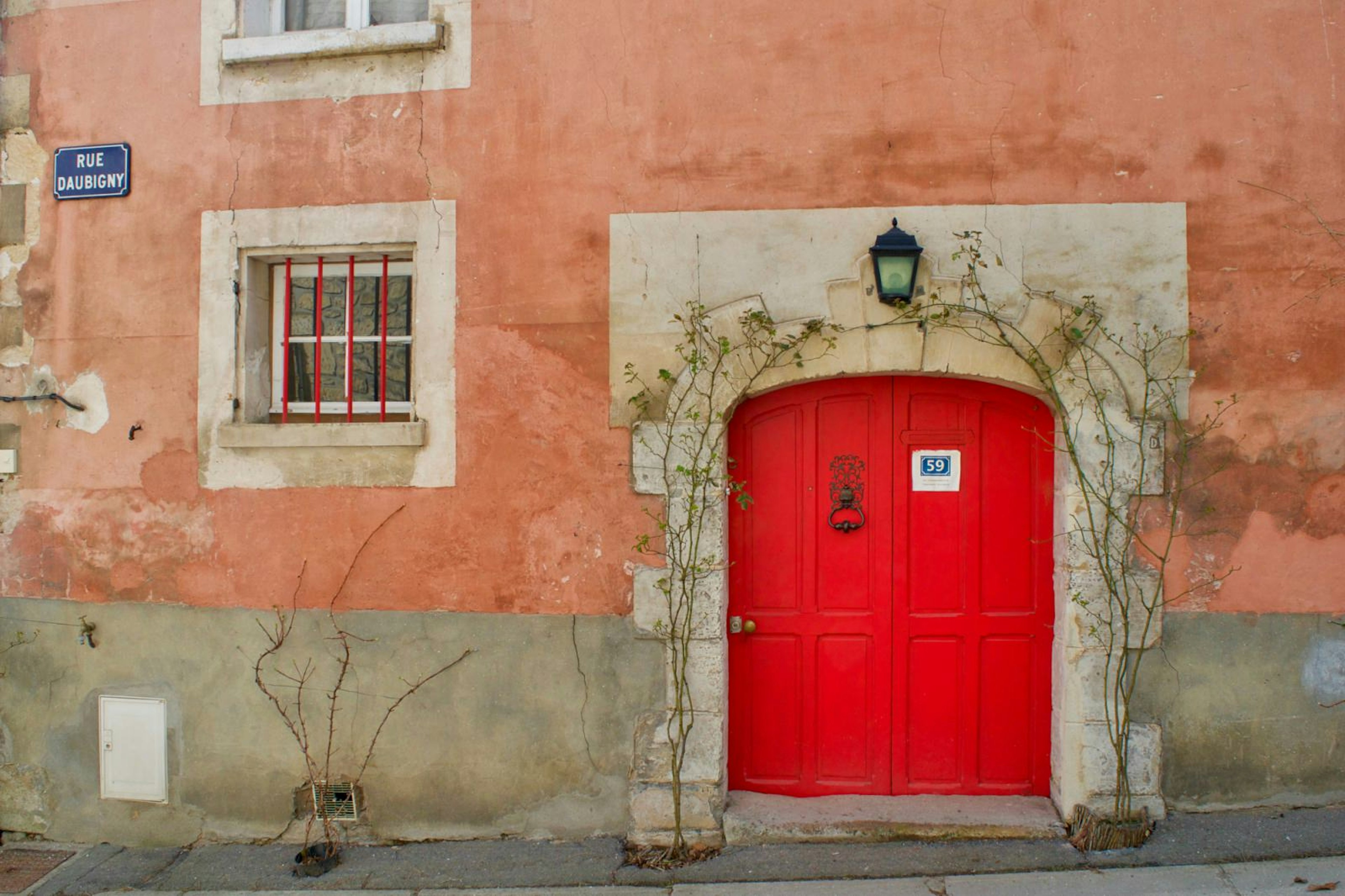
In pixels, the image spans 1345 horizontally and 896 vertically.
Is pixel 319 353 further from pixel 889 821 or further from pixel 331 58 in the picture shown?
pixel 889 821

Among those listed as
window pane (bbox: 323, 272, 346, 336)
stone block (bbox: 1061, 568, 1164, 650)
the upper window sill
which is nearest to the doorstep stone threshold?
stone block (bbox: 1061, 568, 1164, 650)

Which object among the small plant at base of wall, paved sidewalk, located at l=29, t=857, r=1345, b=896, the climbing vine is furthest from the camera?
the small plant at base of wall

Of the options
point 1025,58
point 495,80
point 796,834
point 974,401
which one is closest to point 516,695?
point 796,834

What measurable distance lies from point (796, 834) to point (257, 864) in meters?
2.48

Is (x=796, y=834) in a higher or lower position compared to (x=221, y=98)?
lower

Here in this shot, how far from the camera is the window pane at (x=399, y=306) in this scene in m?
4.52

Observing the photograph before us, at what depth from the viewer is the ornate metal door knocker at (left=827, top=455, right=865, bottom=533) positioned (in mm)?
4242

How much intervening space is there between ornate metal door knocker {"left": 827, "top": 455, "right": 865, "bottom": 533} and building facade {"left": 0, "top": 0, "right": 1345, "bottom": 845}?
46 mm

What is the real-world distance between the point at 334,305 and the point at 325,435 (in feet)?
2.32

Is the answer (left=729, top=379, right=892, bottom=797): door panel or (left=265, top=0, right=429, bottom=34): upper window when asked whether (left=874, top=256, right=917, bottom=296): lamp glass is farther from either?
(left=265, top=0, right=429, bottom=34): upper window

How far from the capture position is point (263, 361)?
4551mm

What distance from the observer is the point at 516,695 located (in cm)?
422

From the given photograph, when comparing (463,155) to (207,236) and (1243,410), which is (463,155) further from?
(1243,410)

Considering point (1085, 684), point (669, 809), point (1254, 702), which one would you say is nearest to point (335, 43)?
point (669, 809)
